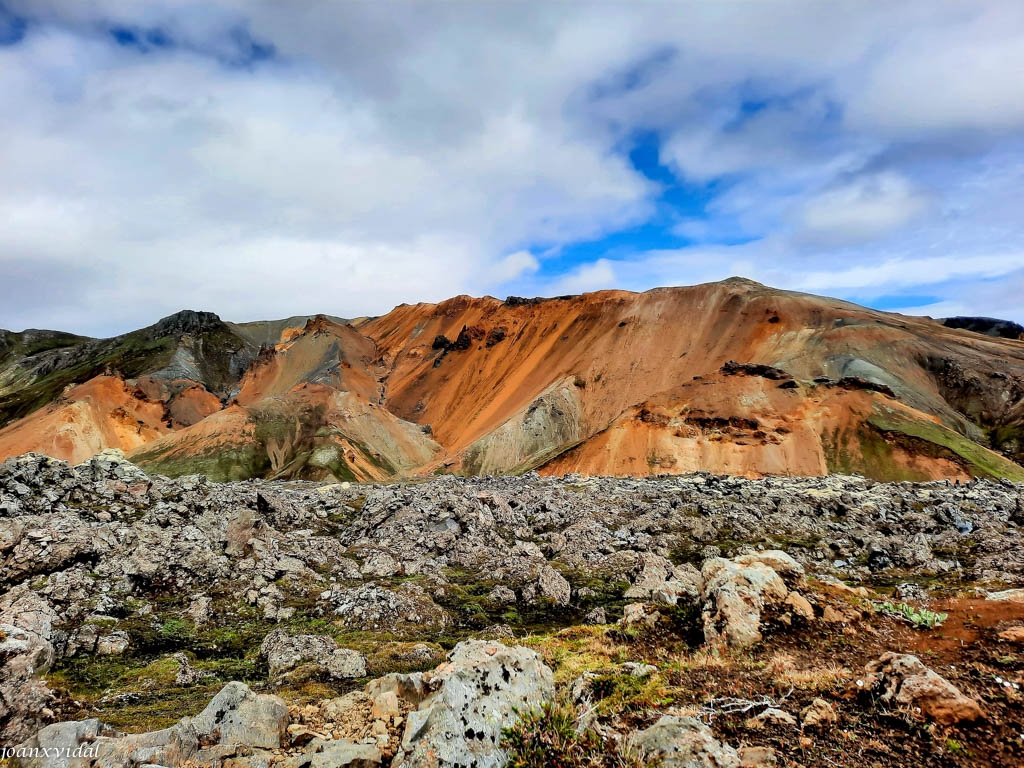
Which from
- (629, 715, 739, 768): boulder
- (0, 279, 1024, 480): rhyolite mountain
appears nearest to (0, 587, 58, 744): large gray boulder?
(629, 715, 739, 768): boulder

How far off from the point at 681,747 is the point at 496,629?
48.3ft

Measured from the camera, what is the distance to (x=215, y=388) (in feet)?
591

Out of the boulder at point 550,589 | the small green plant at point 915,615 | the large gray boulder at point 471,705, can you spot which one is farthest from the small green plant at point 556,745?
the boulder at point 550,589

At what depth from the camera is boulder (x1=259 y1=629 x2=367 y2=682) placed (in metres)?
17.1

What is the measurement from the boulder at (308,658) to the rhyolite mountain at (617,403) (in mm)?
64262

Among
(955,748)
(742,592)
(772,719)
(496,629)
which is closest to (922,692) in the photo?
(955,748)

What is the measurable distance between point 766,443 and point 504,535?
191 feet

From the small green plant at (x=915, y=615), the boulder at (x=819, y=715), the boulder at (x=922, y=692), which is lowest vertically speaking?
the small green plant at (x=915, y=615)

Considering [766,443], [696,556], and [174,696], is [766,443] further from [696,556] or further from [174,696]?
[174,696]

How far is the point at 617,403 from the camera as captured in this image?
104750 mm

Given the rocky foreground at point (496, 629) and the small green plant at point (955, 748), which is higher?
the small green plant at point (955, 748)

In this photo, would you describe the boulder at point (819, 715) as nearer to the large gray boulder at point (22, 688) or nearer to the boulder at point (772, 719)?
the boulder at point (772, 719)

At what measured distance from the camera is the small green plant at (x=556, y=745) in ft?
24.7

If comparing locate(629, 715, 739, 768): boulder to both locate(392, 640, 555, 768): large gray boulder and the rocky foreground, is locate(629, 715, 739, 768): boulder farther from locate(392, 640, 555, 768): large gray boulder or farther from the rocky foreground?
locate(392, 640, 555, 768): large gray boulder
